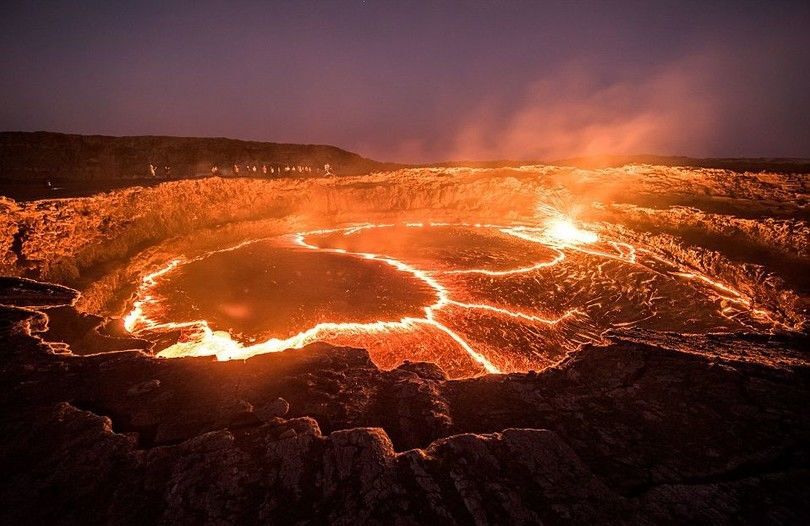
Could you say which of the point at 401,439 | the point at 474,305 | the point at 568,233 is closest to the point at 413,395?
the point at 401,439

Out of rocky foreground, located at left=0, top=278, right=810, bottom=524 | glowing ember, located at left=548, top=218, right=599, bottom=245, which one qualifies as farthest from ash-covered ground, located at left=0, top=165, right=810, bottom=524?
glowing ember, located at left=548, top=218, right=599, bottom=245

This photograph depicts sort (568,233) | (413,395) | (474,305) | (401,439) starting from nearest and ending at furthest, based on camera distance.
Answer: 1. (401,439)
2. (413,395)
3. (474,305)
4. (568,233)

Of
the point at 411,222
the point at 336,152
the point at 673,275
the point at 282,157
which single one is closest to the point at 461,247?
the point at 411,222

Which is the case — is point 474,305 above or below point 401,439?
below

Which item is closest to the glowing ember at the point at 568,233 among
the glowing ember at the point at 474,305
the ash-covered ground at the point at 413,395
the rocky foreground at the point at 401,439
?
the glowing ember at the point at 474,305

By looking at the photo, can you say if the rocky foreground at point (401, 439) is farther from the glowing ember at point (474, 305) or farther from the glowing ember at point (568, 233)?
the glowing ember at point (568, 233)

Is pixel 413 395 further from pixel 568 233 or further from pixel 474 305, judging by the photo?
pixel 568 233

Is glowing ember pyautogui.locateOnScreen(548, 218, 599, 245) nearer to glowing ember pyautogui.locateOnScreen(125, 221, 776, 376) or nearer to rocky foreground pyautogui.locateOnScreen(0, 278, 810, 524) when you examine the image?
glowing ember pyautogui.locateOnScreen(125, 221, 776, 376)

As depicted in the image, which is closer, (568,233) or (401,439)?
(401,439)
